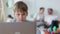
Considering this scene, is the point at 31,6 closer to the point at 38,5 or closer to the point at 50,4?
the point at 38,5

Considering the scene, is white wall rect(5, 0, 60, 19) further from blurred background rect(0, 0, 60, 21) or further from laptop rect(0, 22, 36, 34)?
laptop rect(0, 22, 36, 34)

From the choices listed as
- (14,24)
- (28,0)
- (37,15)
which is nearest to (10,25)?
(14,24)

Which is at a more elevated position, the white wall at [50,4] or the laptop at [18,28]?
the white wall at [50,4]

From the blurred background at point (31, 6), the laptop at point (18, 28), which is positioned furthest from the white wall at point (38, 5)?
the laptop at point (18, 28)

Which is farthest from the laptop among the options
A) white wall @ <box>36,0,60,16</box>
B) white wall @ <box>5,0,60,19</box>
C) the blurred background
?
white wall @ <box>36,0,60,16</box>

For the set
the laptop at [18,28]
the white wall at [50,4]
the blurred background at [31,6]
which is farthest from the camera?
the white wall at [50,4]

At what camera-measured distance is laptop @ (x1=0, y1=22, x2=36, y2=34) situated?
83 cm

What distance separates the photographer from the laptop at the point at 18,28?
0.83 m

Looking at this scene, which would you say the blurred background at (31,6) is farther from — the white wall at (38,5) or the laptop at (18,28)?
the laptop at (18,28)

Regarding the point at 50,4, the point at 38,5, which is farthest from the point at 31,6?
the point at 50,4

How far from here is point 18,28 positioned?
0.84 m

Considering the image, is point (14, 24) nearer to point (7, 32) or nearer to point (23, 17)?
point (7, 32)

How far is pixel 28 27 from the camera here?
2.74 feet

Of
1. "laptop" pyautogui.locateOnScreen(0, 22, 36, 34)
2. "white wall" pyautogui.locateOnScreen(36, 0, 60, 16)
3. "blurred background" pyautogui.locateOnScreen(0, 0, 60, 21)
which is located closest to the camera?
"laptop" pyautogui.locateOnScreen(0, 22, 36, 34)
